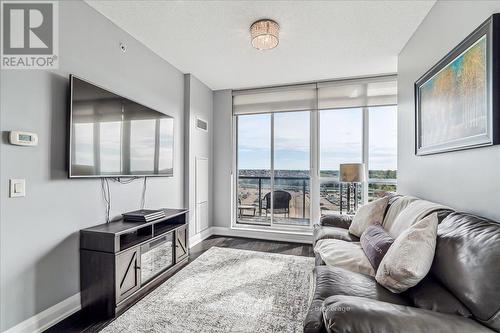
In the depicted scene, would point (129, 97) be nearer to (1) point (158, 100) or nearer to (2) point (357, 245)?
(1) point (158, 100)

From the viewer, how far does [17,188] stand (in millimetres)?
1659

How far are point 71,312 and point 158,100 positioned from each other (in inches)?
94.8

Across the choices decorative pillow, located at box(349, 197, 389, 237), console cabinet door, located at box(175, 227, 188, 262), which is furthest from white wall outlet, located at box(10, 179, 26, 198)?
decorative pillow, located at box(349, 197, 389, 237)

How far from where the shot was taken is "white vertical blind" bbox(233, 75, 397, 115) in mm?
3771

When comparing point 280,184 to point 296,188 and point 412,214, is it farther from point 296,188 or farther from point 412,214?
point 412,214

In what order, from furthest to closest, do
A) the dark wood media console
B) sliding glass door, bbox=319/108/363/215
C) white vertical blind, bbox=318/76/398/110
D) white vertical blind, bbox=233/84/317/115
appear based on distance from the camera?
white vertical blind, bbox=233/84/317/115, sliding glass door, bbox=319/108/363/215, white vertical blind, bbox=318/76/398/110, the dark wood media console

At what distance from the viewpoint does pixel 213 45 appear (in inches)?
113

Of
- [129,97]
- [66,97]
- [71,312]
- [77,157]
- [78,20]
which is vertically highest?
[78,20]

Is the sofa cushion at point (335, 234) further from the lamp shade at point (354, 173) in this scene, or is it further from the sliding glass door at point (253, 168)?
the sliding glass door at point (253, 168)

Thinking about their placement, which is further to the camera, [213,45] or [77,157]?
[213,45]

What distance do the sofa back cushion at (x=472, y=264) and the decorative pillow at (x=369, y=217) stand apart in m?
0.96

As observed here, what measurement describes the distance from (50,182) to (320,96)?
12.3 ft

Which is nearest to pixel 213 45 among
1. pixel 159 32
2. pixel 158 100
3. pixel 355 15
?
pixel 159 32

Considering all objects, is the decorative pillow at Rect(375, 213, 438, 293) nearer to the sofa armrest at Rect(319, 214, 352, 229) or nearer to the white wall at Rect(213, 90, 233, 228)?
the sofa armrest at Rect(319, 214, 352, 229)
